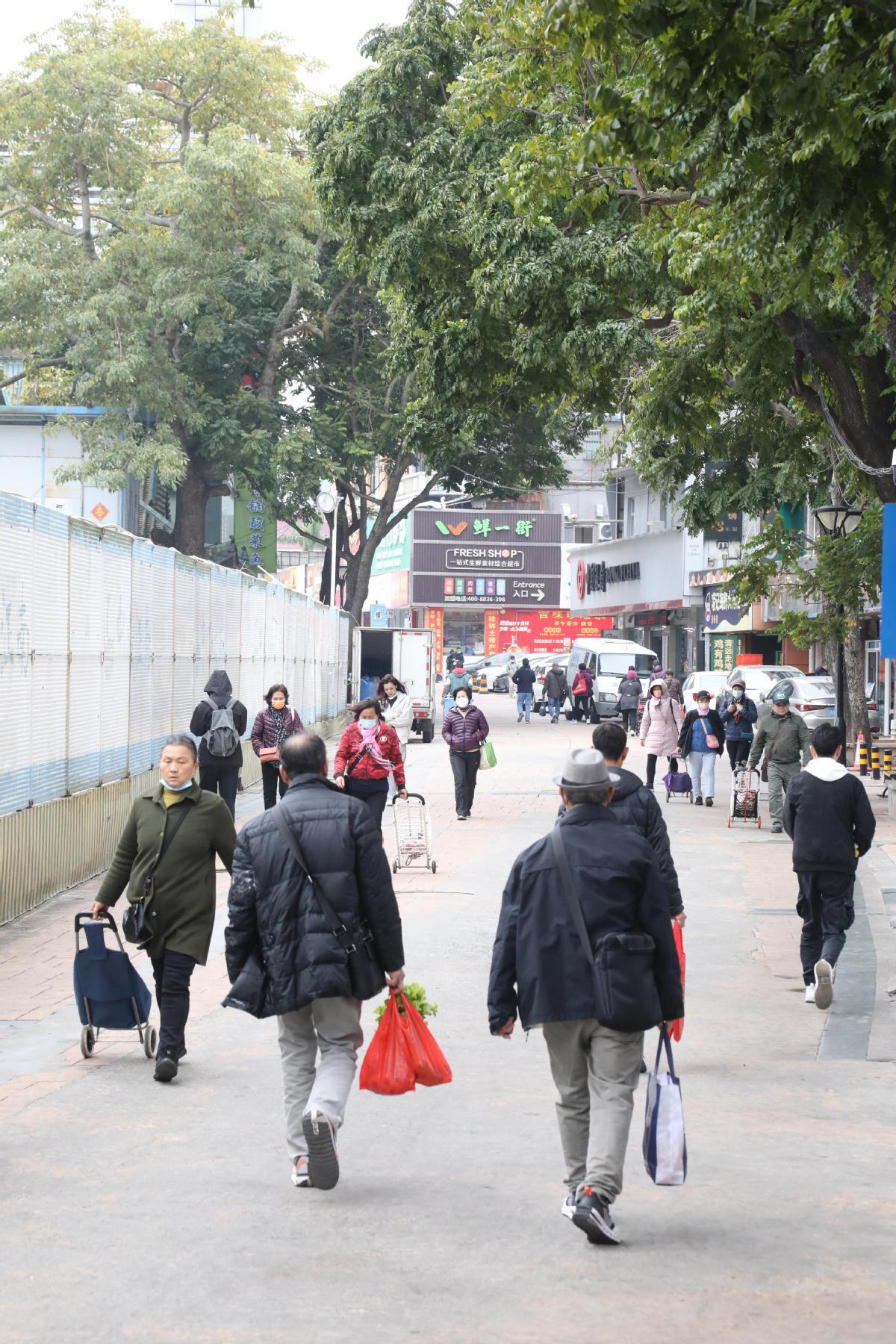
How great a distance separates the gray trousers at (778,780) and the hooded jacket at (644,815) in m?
10.8

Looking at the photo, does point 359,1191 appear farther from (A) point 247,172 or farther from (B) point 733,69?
(A) point 247,172

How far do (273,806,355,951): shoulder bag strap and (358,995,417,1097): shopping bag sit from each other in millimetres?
307

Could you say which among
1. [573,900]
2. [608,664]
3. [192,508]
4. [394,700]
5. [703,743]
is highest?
[192,508]

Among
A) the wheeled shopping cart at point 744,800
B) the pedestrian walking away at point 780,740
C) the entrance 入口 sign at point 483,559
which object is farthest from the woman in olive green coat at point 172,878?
the entrance 入口 sign at point 483,559

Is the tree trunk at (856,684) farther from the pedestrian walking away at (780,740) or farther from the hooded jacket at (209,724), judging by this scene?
the hooded jacket at (209,724)

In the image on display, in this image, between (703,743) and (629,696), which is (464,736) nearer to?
(703,743)

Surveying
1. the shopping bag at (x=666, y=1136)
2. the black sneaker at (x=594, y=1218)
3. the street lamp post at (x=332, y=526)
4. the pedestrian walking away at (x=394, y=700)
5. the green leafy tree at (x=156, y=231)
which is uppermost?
the green leafy tree at (x=156, y=231)

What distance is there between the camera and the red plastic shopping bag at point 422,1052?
620cm

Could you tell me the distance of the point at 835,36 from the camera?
299 inches

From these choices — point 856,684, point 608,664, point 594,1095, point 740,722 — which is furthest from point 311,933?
point 608,664

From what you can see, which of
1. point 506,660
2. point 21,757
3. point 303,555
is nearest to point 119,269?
point 21,757

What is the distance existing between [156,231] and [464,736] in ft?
76.0

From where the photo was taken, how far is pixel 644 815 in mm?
7500

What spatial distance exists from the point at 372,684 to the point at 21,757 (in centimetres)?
2988
